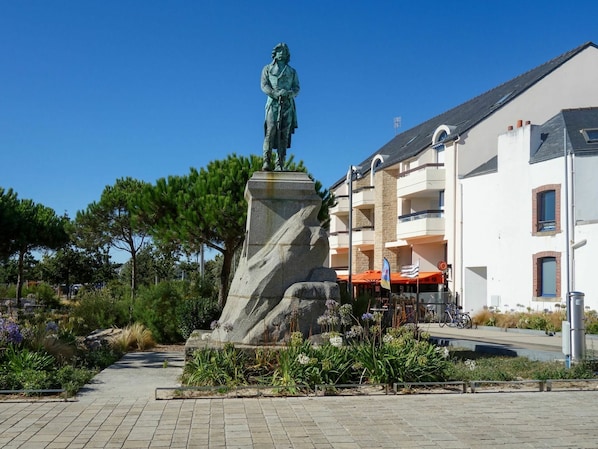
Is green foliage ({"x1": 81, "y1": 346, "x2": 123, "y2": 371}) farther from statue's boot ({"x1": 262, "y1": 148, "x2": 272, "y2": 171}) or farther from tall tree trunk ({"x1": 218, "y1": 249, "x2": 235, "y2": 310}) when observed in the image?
tall tree trunk ({"x1": 218, "y1": 249, "x2": 235, "y2": 310})

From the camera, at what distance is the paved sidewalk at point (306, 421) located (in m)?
6.36

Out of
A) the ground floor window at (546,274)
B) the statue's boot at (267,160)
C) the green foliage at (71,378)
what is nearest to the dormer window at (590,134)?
the ground floor window at (546,274)

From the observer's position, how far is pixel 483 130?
109ft

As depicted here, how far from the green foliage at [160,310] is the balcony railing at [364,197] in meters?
26.3

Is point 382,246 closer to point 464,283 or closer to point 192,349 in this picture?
point 464,283

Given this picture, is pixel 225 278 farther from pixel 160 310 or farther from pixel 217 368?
pixel 217 368

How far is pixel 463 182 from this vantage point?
32.9 meters

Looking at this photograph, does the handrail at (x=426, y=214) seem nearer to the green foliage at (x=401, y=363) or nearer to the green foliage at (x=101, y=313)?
the green foliage at (x=101, y=313)

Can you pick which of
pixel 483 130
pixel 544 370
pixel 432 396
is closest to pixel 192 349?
pixel 432 396

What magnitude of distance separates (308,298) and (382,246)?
3016 centimetres

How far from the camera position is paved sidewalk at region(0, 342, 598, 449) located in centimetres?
636

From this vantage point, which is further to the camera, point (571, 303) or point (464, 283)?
point (464, 283)

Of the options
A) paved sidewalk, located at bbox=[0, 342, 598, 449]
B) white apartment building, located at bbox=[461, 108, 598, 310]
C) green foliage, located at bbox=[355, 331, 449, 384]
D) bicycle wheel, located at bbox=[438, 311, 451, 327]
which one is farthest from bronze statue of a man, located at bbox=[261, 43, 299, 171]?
bicycle wheel, located at bbox=[438, 311, 451, 327]

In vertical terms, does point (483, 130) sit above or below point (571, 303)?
above
